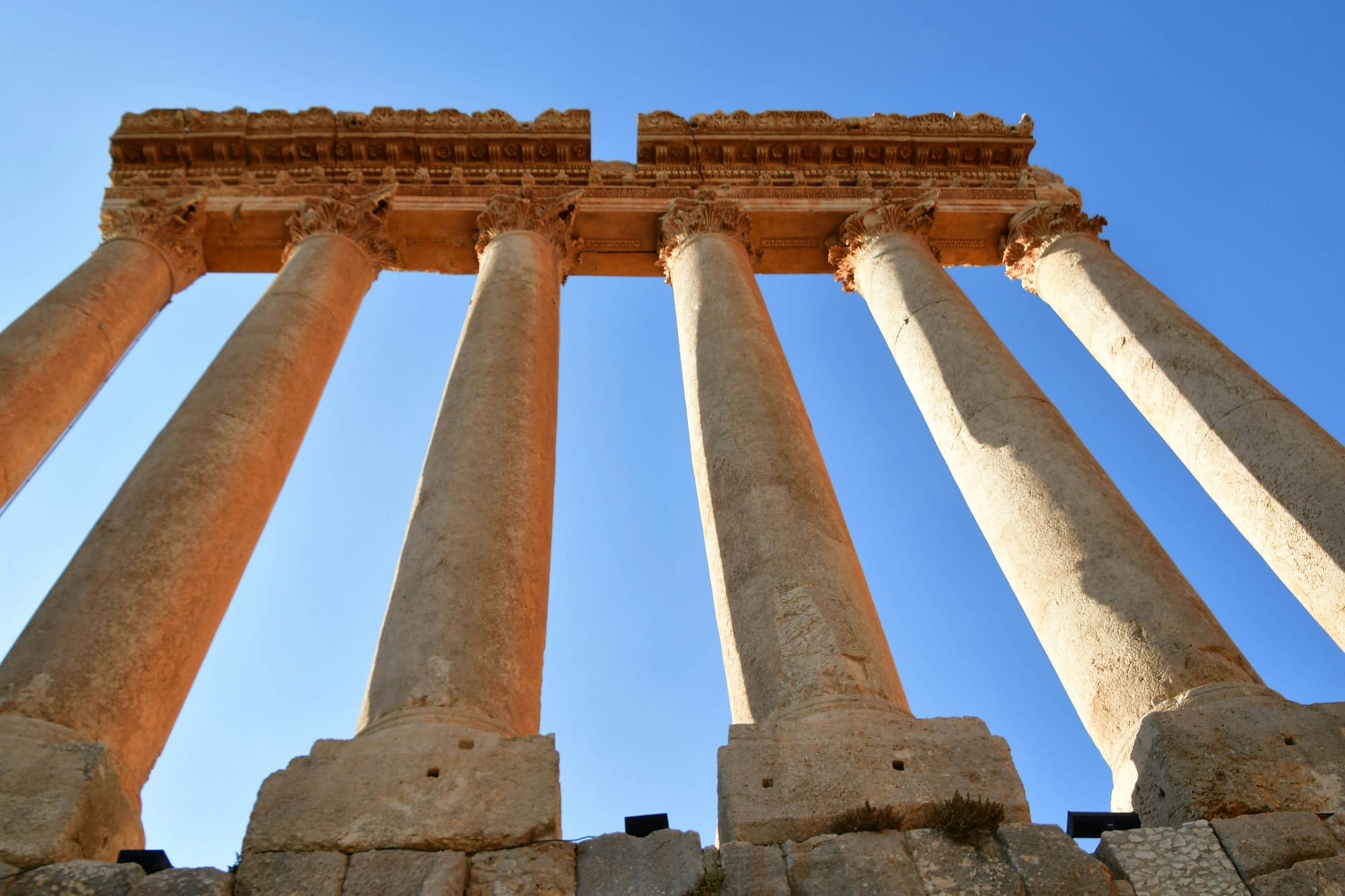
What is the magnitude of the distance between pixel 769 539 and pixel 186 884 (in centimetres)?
767

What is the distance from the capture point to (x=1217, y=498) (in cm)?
1673

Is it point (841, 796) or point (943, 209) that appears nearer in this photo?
point (841, 796)

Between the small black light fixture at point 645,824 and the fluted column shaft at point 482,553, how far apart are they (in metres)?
2.16

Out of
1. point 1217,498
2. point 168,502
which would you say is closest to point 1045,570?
point 1217,498

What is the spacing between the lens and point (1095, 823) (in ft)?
32.7

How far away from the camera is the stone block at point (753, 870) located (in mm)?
8695

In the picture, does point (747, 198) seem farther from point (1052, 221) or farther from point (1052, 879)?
point (1052, 879)

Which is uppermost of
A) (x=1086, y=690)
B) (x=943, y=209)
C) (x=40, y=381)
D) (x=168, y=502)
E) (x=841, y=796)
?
(x=943, y=209)

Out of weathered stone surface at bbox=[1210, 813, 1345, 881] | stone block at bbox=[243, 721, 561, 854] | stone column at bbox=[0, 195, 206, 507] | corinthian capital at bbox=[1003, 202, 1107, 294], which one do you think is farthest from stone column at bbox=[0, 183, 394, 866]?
corinthian capital at bbox=[1003, 202, 1107, 294]

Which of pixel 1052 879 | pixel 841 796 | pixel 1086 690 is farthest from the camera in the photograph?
pixel 1086 690

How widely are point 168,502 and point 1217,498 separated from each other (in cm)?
1614

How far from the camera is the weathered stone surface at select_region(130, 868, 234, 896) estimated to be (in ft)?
28.2

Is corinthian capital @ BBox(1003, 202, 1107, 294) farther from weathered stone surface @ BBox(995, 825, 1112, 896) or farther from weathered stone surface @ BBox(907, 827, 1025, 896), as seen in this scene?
weathered stone surface @ BBox(907, 827, 1025, 896)

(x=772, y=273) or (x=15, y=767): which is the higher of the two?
(x=772, y=273)
